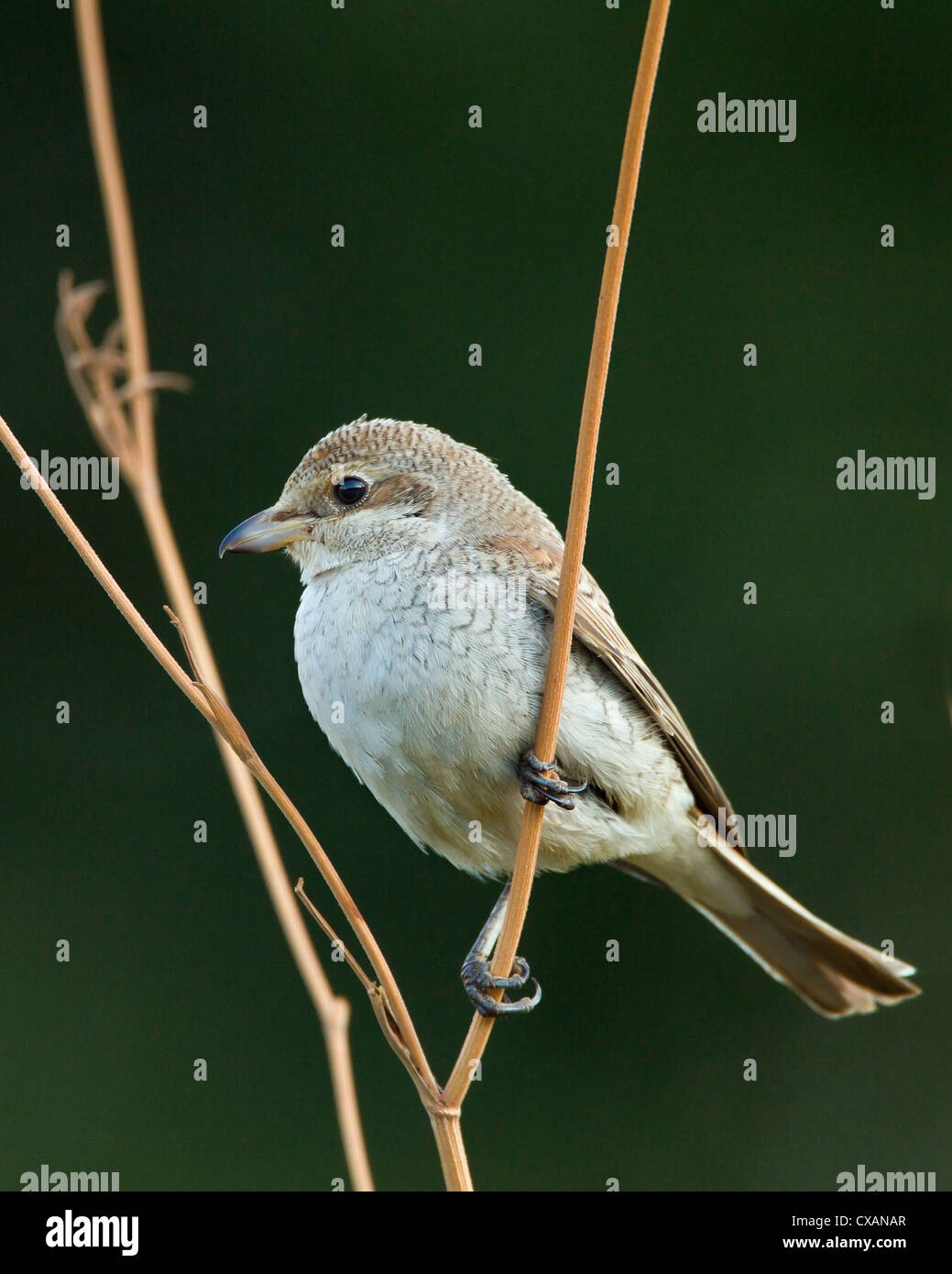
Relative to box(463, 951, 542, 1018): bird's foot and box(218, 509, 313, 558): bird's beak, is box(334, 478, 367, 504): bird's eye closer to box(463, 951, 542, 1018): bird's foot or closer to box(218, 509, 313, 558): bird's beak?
box(218, 509, 313, 558): bird's beak

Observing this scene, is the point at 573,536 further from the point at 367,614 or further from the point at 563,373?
the point at 563,373

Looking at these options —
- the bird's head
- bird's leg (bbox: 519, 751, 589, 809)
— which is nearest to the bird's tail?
bird's leg (bbox: 519, 751, 589, 809)

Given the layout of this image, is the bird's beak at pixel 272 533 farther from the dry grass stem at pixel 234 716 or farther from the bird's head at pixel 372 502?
the dry grass stem at pixel 234 716

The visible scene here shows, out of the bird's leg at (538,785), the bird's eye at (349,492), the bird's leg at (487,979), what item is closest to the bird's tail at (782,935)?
the bird's leg at (487,979)

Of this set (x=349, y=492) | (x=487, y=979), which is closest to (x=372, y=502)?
(x=349, y=492)

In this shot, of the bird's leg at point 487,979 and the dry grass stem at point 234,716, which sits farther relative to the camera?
the bird's leg at point 487,979

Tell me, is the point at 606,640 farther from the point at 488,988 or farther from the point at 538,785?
the point at 488,988
